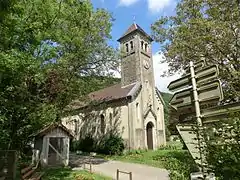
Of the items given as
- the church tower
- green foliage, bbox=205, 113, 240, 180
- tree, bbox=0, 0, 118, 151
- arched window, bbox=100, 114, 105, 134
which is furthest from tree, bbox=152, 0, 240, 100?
arched window, bbox=100, 114, 105, 134

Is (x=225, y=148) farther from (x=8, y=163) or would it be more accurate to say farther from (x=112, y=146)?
(x=112, y=146)

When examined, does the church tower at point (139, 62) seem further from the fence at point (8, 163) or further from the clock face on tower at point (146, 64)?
the fence at point (8, 163)

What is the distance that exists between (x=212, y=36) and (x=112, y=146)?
668 inches

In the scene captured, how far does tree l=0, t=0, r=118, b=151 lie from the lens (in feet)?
32.9

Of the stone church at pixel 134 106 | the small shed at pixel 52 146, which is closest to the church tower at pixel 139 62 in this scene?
the stone church at pixel 134 106

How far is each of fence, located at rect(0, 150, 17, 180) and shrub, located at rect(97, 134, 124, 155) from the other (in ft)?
48.0

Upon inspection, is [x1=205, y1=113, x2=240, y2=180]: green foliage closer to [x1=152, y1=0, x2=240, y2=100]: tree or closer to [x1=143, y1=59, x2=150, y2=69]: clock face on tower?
[x1=152, y1=0, x2=240, y2=100]: tree

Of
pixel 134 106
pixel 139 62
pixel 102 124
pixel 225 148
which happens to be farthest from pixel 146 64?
pixel 225 148

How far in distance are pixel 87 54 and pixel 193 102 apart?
51.2 ft

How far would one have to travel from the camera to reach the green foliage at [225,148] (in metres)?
2.80

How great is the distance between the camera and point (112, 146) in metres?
26.1

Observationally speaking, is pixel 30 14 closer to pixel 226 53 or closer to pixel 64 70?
pixel 64 70

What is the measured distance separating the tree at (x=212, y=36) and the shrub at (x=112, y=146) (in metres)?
13.5

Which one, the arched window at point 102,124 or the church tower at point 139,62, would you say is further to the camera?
the arched window at point 102,124
